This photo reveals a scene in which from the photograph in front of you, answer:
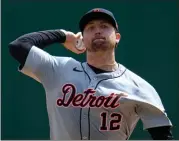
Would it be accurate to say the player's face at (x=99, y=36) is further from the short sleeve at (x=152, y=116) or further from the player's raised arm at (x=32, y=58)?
the short sleeve at (x=152, y=116)

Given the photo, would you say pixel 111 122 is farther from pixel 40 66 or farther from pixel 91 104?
pixel 40 66

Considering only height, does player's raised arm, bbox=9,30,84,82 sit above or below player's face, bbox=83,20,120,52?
below

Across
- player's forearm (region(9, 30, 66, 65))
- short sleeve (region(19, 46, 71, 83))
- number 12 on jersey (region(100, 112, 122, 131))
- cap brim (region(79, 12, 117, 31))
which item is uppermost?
cap brim (region(79, 12, 117, 31))

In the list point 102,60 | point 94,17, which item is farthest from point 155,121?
point 94,17

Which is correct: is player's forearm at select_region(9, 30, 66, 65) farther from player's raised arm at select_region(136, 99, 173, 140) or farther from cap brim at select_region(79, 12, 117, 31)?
player's raised arm at select_region(136, 99, 173, 140)

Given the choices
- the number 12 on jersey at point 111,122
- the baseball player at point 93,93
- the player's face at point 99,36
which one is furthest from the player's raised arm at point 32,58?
the number 12 on jersey at point 111,122

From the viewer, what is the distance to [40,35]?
5.50 ft

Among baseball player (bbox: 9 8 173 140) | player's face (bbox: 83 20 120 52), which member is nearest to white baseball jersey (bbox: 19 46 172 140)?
baseball player (bbox: 9 8 173 140)

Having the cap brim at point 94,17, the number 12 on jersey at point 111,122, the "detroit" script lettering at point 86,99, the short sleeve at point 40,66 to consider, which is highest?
the cap brim at point 94,17

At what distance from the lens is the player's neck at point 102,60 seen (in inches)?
64.5

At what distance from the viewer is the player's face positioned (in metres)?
1.60

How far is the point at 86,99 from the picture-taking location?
63.1 inches

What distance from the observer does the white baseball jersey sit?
5.16ft

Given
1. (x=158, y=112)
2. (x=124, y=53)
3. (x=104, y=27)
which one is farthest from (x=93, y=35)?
(x=124, y=53)
